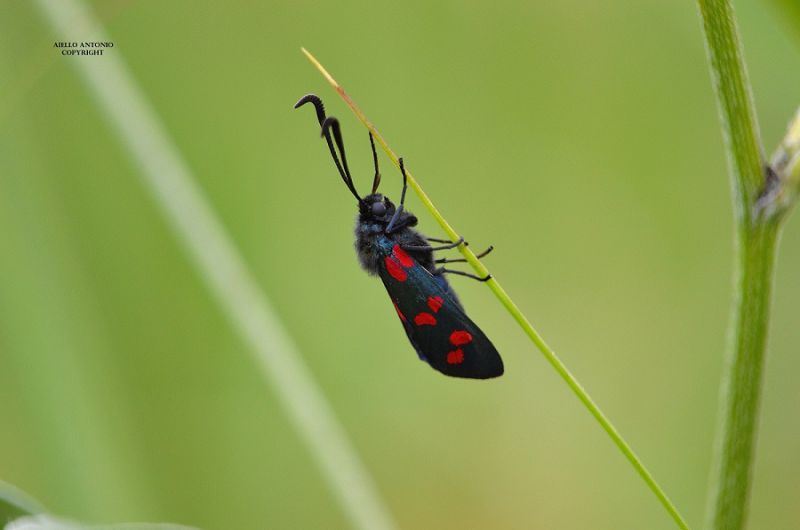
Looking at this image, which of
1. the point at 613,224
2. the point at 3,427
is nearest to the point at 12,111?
the point at 3,427

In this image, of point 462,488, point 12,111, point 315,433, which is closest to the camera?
point 315,433

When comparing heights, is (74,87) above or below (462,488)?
above

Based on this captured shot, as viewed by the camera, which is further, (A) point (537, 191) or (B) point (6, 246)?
(A) point (537, 191)

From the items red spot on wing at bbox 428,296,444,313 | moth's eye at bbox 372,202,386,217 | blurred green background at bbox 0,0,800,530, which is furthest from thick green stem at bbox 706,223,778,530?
blurred green background at bbox 0,0,800,530

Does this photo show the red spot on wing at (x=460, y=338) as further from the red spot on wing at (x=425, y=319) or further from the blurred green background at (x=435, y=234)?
the blurred green background at (x=435, y=234)

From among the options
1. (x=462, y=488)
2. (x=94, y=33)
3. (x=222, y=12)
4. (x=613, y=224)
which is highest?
(x=222, y=12)

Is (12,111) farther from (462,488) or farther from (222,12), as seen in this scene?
(462,488)

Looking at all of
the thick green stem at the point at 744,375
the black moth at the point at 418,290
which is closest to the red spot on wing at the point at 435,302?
the black moth at the point at 418,290
